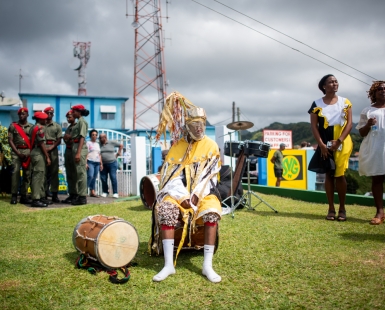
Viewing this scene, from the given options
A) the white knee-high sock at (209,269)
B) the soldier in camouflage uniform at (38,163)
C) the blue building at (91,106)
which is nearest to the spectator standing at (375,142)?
the white knee-high sock at (209,269)

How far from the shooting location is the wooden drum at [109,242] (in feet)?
12.1

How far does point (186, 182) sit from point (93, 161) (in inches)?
271

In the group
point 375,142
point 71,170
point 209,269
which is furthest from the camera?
point 71,170

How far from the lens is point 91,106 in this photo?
122 feet

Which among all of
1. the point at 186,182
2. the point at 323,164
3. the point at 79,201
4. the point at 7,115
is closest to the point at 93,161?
the point at 79,201

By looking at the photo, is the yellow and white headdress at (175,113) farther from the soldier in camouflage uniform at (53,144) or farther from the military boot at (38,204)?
the soldier in camouflage uniform at (53,144)

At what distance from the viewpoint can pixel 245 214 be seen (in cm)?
691

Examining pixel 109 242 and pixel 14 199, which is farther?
pixel 14 199

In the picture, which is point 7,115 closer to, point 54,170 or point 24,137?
point 24,137

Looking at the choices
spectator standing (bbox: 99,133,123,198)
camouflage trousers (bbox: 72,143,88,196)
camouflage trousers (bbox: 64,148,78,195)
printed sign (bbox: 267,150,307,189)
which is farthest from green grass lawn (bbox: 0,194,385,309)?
printed sign (bbox: 267,150,307,189)

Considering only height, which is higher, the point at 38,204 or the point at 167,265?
the point at 38,204

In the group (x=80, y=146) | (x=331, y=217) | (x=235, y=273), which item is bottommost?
(x=235, y=273)

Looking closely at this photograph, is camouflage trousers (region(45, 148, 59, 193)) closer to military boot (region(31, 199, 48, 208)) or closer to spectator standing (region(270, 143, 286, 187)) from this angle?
military boot (region(31, 199, 48, 208))

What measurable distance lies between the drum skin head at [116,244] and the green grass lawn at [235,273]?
0.17 meters
